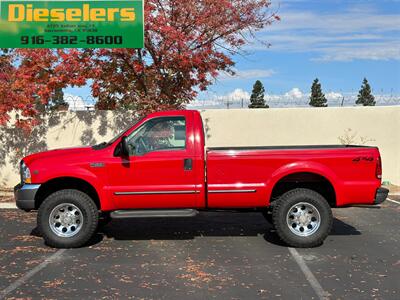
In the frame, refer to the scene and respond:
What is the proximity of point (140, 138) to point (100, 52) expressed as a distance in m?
5.75

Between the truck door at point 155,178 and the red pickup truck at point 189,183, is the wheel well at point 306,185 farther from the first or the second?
the truck door at point 155,178

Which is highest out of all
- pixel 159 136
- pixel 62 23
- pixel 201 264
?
pixel 62 23

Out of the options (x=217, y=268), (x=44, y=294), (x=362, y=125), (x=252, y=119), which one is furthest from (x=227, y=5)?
(x=44, y=294)

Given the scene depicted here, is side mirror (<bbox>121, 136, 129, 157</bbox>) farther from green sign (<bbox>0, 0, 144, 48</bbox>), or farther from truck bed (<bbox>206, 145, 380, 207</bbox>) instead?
green sign (<bbox>0, 0, 144, 48</bbox>)

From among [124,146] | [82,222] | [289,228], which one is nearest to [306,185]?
[289,228]

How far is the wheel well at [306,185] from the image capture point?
695cm

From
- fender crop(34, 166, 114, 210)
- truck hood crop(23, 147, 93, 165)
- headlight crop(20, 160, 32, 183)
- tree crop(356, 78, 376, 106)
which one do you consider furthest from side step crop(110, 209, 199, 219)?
tree crop(356, 78, 376, 106)

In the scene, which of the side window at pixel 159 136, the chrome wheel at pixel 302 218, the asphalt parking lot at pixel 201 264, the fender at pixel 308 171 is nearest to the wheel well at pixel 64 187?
the asphalt parking lot at pixel 201 264

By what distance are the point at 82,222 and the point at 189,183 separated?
5.36 feet

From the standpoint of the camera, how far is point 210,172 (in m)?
6.73

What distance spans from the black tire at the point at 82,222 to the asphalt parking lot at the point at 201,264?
0.49 ft

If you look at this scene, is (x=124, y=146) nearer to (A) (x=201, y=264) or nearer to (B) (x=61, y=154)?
(B) (x=61, y=154)

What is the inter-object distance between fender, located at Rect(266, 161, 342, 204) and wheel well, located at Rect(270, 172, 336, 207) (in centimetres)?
13

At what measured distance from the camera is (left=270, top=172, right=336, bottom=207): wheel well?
22.8ft
